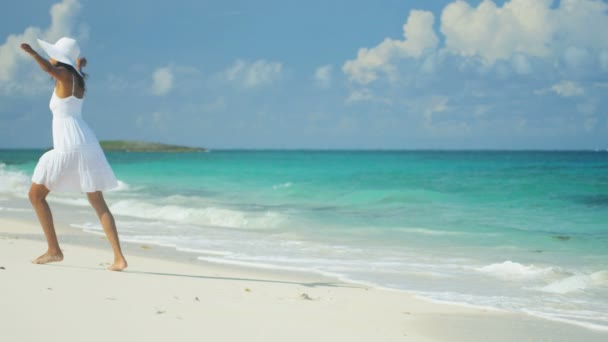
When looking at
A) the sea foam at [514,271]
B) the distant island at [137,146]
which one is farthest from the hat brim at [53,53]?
the distant island at [137,146]

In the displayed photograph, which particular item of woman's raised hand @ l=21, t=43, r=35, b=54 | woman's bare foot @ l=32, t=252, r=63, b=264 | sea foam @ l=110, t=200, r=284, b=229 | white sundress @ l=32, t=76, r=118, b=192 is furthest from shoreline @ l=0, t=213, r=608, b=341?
sea foam @ l=110, t=200, r=284, b=229

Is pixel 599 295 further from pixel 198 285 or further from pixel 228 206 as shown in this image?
pixel 228 206

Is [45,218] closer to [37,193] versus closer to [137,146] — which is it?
[37,193]

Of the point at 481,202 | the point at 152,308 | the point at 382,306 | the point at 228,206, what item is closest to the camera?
the point at 152,308

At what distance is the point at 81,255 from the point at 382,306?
334cm

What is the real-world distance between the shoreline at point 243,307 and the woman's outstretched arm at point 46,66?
5.27 feet

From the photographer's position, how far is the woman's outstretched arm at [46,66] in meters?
5.36

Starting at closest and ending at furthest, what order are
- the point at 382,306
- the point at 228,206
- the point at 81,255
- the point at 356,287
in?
the point at 382,306 → the point at 356,287 → the point at 81,255 → the point at 228,206

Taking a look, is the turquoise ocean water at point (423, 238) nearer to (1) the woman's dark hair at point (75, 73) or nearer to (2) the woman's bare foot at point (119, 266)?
(2) the woman's bare foot at point (119, 266)

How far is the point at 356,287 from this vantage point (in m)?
6.66

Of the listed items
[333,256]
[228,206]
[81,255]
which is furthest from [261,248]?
[228,206]

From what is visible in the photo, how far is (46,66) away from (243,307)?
2.48 m

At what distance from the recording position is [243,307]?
16.6 feet

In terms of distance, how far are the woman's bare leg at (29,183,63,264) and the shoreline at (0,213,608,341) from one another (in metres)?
0.11
